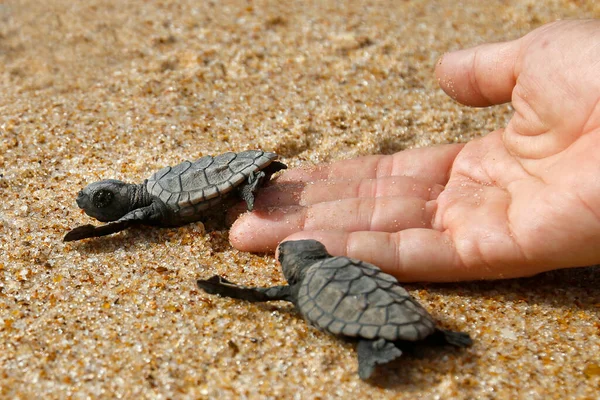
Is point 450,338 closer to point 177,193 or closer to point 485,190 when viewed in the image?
point 485,190

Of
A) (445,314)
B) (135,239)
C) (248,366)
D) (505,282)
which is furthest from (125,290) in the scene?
(505,282)

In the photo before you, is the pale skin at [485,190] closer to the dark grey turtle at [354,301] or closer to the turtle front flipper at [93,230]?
the dark grey turtle at [354,301]

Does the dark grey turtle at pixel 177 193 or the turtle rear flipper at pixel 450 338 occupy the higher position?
the dark grey turtle at pixel 177 193

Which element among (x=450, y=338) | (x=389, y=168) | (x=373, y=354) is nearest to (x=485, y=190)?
(x=389, y=168)

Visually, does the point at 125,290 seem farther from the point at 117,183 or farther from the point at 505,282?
the point at 505,282

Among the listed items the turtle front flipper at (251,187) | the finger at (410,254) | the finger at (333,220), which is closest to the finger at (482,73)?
the finger at (333,220)

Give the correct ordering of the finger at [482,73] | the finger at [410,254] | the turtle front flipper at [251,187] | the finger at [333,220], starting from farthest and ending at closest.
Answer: the finger at [482,73] < the turtle front flipper at [251,187] < the finger at [333,220] < the finger at [410,254]
